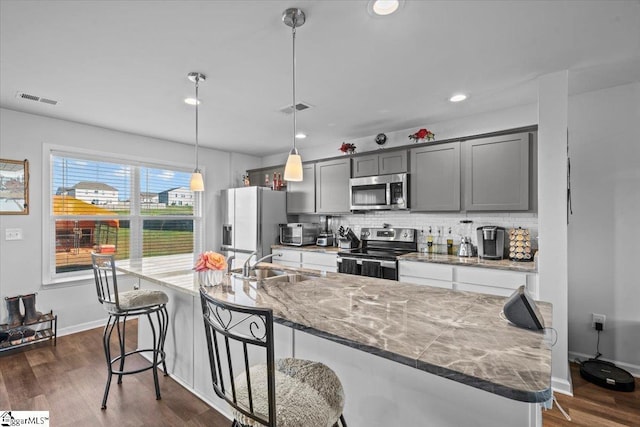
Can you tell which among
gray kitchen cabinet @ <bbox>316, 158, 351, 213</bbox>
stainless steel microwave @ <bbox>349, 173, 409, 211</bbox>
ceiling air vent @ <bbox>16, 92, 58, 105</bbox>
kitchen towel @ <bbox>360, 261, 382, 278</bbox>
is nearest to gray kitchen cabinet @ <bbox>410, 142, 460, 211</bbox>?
stainless steel microwave @ <bbox>349, 173, 409, 211</bbox>

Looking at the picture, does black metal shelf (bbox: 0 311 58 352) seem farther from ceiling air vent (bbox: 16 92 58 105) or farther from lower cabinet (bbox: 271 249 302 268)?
lower cabinet (bbox: 271 249 302 268)

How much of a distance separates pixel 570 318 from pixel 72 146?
5623mm

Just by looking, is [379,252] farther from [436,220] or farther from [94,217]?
[94,217]

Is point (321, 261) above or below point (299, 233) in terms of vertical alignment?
below

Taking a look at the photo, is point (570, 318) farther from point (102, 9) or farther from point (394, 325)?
point (102, 9)

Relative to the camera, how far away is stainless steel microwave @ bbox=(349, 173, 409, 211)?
3.80m

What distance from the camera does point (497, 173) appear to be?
10.4 ft

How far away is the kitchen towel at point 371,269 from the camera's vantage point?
3.54 meters

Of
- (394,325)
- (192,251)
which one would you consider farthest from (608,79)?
(192,251)

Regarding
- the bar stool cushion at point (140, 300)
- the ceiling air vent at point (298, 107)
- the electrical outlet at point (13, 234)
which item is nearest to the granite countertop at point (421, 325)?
the bar stool cushion at point (140, 300)

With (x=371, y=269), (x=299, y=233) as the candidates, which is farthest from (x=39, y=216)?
(x=371, y=269)

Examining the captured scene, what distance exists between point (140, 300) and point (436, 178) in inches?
123

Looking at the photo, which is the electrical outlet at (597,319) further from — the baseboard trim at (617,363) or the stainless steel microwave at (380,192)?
the stainless steel microwave at (380,192)

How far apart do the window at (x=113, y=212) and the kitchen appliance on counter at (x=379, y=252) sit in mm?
2599
